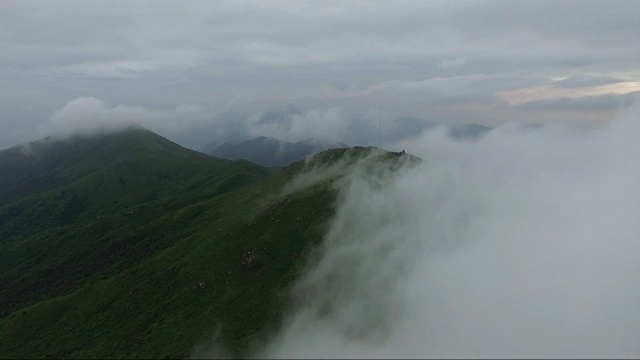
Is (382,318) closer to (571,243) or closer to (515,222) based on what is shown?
(515,222)

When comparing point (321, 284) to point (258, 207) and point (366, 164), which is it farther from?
point (366, 164)

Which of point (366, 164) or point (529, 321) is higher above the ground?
point (366, 164)

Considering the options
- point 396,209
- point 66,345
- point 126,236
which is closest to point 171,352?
point 66,345

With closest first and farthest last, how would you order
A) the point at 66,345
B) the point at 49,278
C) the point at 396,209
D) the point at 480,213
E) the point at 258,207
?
the point at 66,345 → the point at 396,209 → the point at 258,207 → the point at 480,213 → the point at 49,278

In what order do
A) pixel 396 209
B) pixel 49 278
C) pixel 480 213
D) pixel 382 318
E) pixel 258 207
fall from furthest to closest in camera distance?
1. pixel 49 278
2. pixel 480 213
3. pixel 258 207
4. pixel 396 209
5. pixel 382 318

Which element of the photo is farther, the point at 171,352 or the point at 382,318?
the point at 382,318

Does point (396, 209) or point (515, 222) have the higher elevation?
point (396, 209)

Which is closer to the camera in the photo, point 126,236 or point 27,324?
point 27,324

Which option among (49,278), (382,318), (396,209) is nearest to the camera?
(382,318)

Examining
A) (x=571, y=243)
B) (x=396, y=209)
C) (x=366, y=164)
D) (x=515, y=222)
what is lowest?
(x=571, y=243)

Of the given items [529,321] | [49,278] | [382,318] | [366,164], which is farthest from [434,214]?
[49,278]
